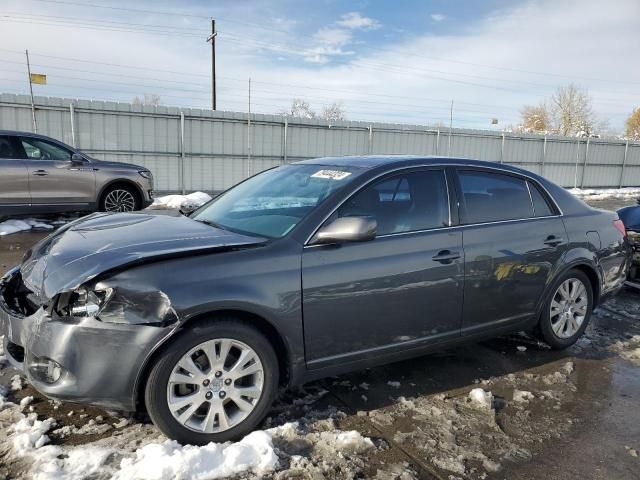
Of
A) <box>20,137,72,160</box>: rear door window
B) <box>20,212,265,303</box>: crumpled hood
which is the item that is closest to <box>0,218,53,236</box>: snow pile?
<box>20,137,72,160</box>: rear door window

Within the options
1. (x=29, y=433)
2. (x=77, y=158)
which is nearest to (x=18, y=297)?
(x=29, y=433)

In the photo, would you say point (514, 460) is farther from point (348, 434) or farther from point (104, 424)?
point (104, 424)

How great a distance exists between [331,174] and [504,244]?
1417mm

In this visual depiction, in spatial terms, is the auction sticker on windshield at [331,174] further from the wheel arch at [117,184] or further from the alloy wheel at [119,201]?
the alloy wheel at [119,201]

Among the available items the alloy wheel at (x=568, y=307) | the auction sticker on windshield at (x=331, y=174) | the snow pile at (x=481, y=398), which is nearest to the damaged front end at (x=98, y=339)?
the auction sticker on windshield at (x=331, y=174)

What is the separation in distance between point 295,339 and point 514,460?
1404mm

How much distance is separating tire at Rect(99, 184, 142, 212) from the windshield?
6542 millimetres

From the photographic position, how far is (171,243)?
2.97 m

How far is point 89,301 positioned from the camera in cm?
265

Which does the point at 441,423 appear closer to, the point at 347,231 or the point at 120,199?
the point at 347,231

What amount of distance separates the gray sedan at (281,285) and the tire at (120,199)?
21.2 ft

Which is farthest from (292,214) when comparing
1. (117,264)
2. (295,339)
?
(117,264)

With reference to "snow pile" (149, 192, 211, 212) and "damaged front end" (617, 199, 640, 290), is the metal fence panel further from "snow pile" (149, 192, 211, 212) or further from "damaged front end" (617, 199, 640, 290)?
"damaged front end" (617, 199, 640, 290)

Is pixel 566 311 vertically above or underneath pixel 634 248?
underneath
